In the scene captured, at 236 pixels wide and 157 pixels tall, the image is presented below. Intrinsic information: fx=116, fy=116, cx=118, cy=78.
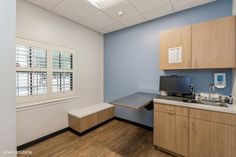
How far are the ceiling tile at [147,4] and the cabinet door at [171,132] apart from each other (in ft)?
6.85

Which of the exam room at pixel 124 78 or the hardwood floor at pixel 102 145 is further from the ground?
the exam room at pixel 124 78

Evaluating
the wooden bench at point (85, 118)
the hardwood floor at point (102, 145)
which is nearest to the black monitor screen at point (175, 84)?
the hardwood floor at point (102, 145)

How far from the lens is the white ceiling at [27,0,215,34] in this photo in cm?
222

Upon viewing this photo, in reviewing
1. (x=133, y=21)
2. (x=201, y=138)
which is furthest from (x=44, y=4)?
(x=201, y=138)

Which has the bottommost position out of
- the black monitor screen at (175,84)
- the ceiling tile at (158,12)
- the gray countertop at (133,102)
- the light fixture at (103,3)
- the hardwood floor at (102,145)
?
the hardwood floor at (102,145)

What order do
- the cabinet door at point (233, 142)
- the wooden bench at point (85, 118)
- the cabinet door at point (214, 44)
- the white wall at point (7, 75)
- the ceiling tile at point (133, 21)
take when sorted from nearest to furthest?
the white wall at point (7, 75) → the cabinet door at point (233, 142) → the cabinet door at point (214, 44) → the wooden bench at point (85, 118) → the ceiling tile at point (133, 21)

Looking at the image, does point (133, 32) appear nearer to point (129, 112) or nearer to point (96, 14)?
point (96, 14)

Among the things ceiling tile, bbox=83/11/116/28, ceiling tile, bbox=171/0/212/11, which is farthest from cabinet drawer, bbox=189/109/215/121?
ceiling tile, bbox=83/11/116/28

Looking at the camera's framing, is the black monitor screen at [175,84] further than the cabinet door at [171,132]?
Yes

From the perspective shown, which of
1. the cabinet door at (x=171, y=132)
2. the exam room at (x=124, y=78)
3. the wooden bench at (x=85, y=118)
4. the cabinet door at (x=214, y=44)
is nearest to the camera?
the exam room at (x=124, y=78)

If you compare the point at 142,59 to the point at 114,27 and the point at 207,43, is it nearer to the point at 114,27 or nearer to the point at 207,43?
the point at 114,27

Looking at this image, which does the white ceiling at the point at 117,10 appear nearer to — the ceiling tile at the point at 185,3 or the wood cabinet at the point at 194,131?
the ceiling tile at the point at 185,3

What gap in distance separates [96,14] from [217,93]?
2.95 metres

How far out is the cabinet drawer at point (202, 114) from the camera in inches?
65.4
